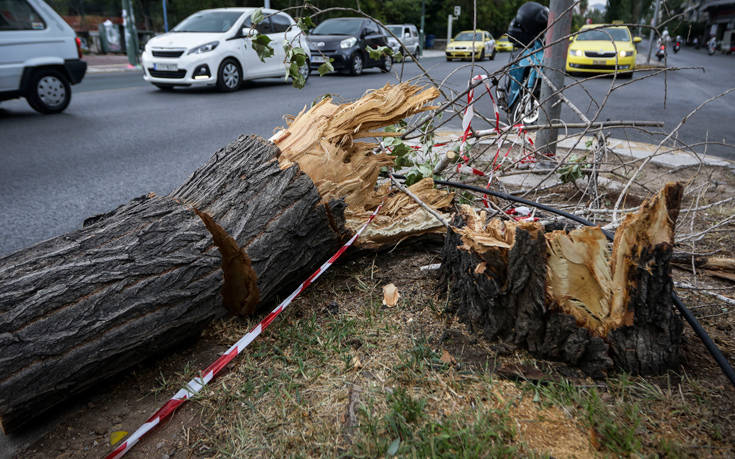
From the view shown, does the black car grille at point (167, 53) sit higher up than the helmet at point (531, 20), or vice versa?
the helmet at point (531, 20)

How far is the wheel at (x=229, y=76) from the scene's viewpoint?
450 inches

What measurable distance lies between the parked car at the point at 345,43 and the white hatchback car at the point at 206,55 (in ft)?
12.1

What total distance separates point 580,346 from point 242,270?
59.3 inches

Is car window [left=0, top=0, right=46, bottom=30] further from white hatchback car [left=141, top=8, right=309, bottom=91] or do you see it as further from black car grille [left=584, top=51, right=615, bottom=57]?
black car grille [left=584, top=51, right=615, bottom=57]

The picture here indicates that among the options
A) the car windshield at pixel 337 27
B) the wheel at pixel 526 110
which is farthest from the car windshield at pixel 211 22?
the wheel at pixel 526 110

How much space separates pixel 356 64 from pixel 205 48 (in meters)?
6.53

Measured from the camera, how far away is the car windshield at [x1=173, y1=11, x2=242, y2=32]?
11.8 metres

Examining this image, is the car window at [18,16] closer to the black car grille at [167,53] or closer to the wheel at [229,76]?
the black car grille at [167,53]

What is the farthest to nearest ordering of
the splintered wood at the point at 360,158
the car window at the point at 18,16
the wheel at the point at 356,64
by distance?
the wheel at the point at 356,64, the car window at the point at 18,16, the splintered wood at the point at 360,158

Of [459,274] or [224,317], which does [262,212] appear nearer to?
[224,317]

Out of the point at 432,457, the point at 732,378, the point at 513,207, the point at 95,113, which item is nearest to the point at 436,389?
the point at 432,457

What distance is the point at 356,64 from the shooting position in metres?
16.5

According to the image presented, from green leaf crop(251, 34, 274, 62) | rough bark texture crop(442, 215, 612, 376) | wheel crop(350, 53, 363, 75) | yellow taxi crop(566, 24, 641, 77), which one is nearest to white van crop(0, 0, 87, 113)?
green leaf crop(251, 34, 274, 62)

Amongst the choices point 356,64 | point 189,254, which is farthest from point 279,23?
point 189,254
